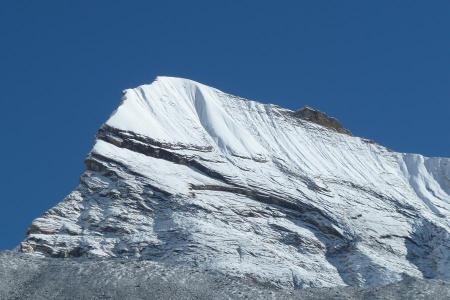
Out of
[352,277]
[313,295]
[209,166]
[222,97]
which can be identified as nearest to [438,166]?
[222,97]

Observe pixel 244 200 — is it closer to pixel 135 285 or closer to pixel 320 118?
pixel 135 285

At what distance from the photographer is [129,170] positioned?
218ft

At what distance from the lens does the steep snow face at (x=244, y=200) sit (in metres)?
60.7

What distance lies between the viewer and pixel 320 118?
8600cm

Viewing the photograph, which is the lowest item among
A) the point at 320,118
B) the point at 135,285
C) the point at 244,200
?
the point at 135,285

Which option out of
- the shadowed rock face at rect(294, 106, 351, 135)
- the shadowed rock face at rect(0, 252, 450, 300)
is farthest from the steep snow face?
the shadowed rock face at rect(0, 252, 450, 300)

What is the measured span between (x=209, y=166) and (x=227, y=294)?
19709 millimetres

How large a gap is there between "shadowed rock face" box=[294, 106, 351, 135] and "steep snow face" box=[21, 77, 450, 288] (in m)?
1.28

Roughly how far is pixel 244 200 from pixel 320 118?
19.7 meters

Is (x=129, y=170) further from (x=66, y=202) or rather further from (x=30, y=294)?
(x=30, y=294)

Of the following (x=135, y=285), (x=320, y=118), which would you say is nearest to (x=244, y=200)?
(x=135, y=285)

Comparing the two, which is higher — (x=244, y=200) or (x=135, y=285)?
(x=244, y=200)

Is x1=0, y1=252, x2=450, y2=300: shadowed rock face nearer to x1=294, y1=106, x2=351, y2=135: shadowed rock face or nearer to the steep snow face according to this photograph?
the steep snow face

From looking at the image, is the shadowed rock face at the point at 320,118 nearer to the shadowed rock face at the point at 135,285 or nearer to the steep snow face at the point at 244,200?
the steep snow face at the point at 244,200
